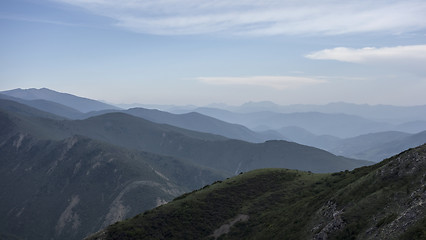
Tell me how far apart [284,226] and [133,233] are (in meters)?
39.9

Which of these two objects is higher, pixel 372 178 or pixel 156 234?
pixel 372 178

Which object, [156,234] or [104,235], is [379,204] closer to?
[156,234]

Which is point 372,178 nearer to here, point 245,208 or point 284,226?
point 284,226

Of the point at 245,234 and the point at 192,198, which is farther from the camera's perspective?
the point at 192,198

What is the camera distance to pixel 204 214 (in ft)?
305

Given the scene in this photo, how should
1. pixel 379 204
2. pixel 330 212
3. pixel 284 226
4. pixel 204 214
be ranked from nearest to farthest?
pixel 379 204, pixel 330 212, pixel 284 226, pixel 204 214

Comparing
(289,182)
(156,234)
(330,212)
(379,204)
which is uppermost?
(379,204)

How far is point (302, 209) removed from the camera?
223 feet

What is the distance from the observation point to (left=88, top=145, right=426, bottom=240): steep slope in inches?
1779

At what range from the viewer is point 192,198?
335 ft

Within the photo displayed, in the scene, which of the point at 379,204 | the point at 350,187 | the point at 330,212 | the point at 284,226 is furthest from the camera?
the point at 284,226

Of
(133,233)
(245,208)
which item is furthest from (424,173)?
(133,233)

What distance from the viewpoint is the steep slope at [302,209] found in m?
45.2

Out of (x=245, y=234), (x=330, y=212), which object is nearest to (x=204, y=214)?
(x=245, y=234)
